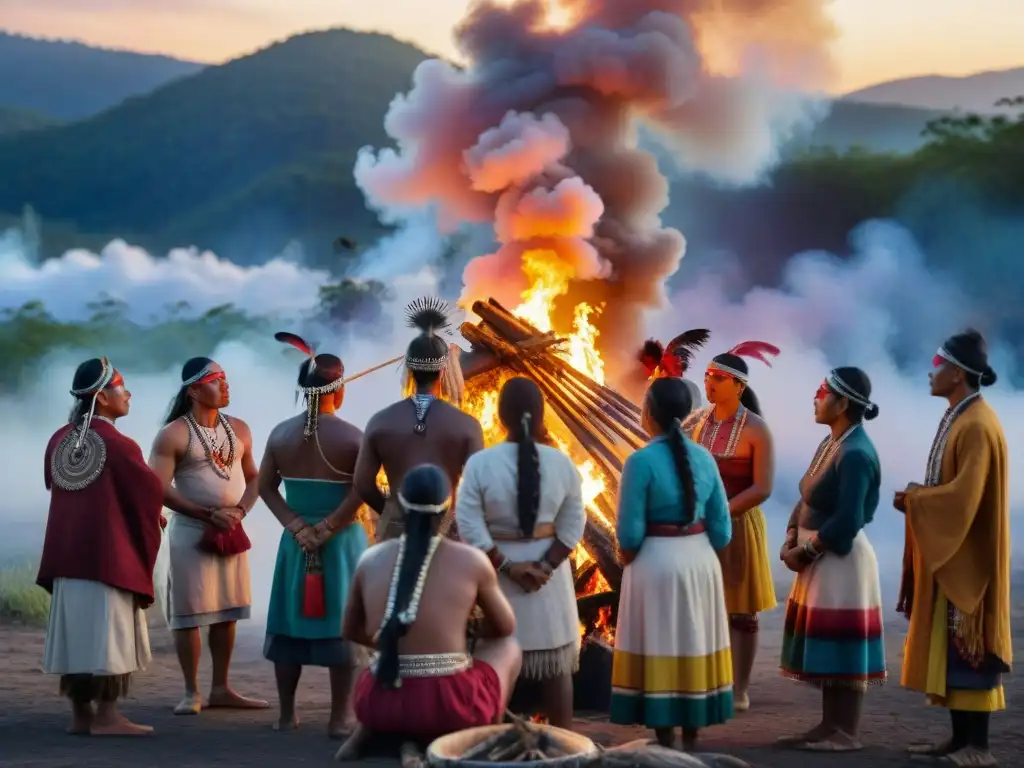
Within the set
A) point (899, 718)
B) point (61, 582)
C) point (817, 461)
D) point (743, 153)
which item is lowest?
point (899, 718)

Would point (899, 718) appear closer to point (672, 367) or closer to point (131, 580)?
point (672, 367)

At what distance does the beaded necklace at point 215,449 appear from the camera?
9.21 meters

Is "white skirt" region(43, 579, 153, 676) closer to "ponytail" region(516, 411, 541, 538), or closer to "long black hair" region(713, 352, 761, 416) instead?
"ponytail" region(516, 411, 541, 538)

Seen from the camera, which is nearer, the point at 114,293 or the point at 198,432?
the point at 198,432

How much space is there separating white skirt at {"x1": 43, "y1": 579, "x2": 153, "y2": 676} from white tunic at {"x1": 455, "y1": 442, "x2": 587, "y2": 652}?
2.15 meters

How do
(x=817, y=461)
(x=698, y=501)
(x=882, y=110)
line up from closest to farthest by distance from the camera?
1. (x=698, y=501)
2. (x=817, y=461)
3. (x=882, y=110)

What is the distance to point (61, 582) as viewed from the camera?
8.36 metres

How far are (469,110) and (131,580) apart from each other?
7162mm

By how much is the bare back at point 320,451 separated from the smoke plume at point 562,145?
10.9ft

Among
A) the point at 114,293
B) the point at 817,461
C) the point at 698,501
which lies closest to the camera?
the point at 698,501

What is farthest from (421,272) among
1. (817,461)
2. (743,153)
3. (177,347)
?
(817,461)

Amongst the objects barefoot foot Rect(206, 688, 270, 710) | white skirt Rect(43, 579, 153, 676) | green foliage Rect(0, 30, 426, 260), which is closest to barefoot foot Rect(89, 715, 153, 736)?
white skirt Rect(43, 579, 153, 676)

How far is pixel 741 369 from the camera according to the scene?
903 centimetres

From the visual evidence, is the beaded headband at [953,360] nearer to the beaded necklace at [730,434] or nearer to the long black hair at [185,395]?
the beaded necklace at [730,434]
